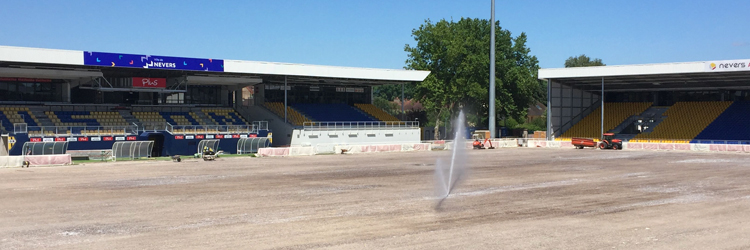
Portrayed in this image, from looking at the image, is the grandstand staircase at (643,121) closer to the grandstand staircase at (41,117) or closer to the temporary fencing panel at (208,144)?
the temporary fencing panel at (208,144)

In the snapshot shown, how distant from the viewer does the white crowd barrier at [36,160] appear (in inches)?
1422

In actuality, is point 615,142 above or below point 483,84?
below

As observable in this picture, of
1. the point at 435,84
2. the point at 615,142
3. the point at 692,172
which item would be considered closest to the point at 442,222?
the point at 692,172

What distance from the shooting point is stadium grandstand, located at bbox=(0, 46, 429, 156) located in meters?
46.8

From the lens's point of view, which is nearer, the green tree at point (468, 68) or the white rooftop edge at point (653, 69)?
the white rooftop edge at point (653, 69)

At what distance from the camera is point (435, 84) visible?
81125mm

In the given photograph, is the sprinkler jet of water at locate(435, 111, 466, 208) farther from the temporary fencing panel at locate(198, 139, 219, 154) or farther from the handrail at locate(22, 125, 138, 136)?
the handrail at locate(22, 125, 138, 136)

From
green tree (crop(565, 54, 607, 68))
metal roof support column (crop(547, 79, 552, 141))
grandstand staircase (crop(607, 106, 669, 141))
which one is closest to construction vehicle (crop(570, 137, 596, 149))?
metal roof support column (crop(547, 79, 552, 141))

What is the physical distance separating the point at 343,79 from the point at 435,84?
19730mm

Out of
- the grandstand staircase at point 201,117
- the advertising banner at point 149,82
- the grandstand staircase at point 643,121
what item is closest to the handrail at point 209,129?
the grandstand staircase at point 201,117

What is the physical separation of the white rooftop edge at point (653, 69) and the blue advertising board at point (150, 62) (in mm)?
34548

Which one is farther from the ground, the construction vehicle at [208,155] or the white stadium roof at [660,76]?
the white stadium roof at [660,76]

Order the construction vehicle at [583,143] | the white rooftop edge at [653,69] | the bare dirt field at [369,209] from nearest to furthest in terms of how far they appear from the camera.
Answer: the bare dirt field at [369,209] < the white rooftop edge at [653,69] < the construction vehicle at [583,143]

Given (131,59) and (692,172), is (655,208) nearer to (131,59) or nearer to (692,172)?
(692,172)
